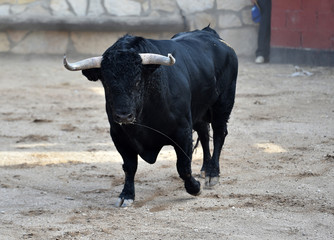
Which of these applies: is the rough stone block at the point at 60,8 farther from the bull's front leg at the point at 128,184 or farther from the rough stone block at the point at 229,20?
the bull's front leg at the point at 128,184

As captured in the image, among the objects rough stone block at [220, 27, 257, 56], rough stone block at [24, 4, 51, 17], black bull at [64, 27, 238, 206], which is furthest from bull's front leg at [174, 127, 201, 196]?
rough stone block at [24, 4, 51, 17]

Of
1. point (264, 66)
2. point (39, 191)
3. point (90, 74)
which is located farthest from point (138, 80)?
point (264, 66)

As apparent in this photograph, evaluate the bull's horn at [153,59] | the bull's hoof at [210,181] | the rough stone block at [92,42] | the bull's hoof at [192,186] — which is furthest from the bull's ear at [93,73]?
the rough stone block at [92,42]

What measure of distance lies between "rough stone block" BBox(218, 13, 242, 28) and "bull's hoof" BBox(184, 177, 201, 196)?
8.25m

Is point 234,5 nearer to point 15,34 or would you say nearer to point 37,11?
point 37,11

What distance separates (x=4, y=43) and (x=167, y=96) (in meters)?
8.85

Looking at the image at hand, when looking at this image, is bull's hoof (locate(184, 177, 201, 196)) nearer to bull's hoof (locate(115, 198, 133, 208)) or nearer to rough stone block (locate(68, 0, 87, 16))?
bull's hoof (locate(115, 198, 133, 208))

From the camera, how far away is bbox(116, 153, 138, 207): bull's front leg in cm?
485

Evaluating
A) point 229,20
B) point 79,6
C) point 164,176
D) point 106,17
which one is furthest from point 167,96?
point 79,6

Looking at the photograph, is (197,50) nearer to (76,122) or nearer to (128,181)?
(128,181)

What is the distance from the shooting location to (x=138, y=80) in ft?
14.4

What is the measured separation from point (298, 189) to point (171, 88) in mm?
1304

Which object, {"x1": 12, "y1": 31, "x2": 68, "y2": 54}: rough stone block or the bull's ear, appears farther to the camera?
{"x1": 12, "y1": 31, "x2": 68, "y2": 54}: rough stone block

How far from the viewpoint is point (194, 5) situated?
13.0m
